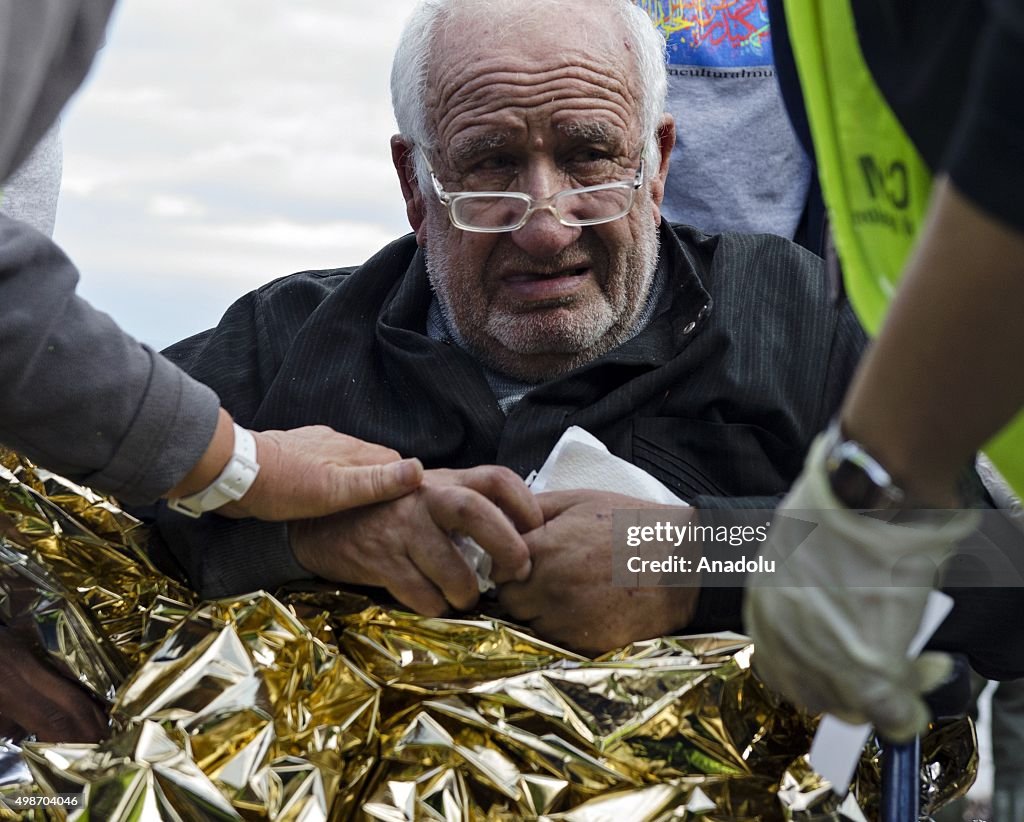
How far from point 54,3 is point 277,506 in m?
0.75

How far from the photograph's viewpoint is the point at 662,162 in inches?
96.7

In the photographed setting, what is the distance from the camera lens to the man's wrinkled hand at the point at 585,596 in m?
1.78

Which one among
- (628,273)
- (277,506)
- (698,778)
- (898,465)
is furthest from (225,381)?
(898,465)

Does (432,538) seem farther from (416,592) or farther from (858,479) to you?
(858,479)

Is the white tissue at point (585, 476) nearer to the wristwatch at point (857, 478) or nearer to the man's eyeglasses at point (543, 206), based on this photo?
the man's eyeglasses at point (543, 206)

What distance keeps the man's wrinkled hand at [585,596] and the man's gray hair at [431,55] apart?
839mm

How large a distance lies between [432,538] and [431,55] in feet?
3.40

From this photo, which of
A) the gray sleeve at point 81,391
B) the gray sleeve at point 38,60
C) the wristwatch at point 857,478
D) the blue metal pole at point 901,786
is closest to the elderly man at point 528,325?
the gray sleeve at point 81,391

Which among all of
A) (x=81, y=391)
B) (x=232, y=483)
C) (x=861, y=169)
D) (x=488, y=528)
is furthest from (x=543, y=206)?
(x=861, y=169)

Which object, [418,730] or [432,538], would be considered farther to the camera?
[432,538]

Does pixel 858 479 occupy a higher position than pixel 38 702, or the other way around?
pixel 858 479

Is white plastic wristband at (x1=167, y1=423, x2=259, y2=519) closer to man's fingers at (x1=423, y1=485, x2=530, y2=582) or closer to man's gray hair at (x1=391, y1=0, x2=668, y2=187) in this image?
man's fingers at (x1=423, y1=485, x2=530, y2=582)

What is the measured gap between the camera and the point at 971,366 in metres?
0.87

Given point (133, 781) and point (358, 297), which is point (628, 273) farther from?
point (133, 781)
